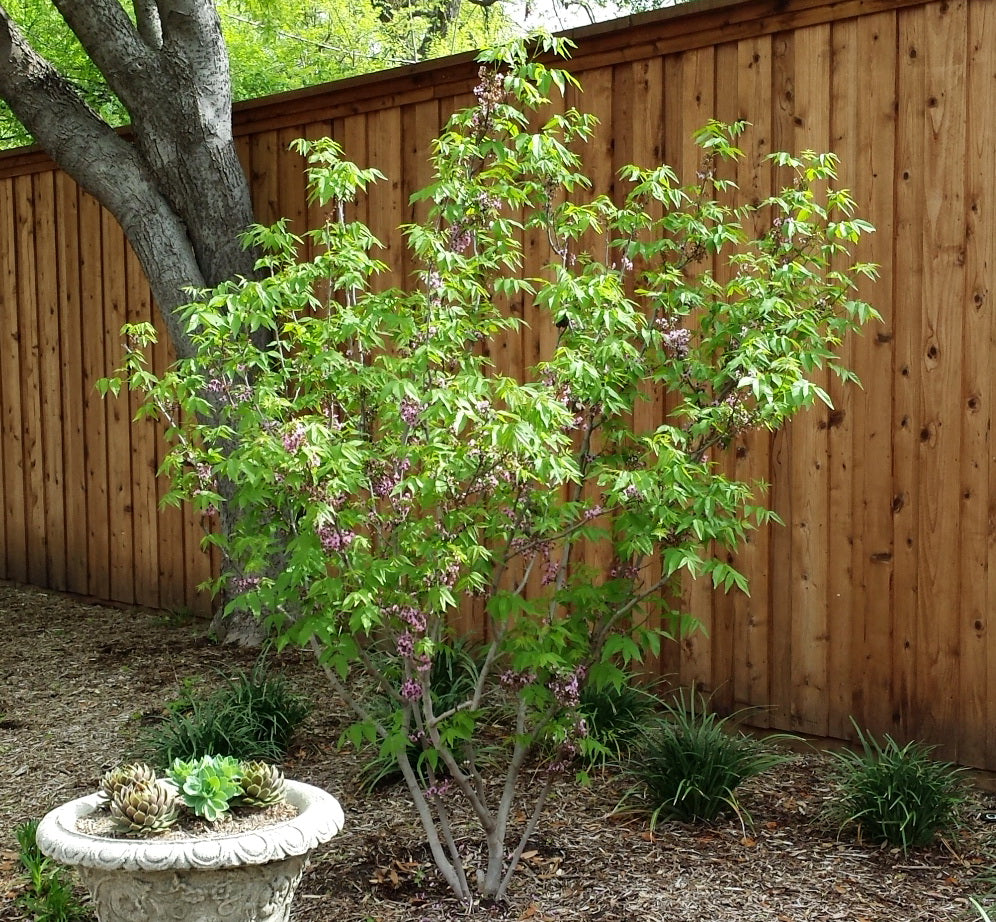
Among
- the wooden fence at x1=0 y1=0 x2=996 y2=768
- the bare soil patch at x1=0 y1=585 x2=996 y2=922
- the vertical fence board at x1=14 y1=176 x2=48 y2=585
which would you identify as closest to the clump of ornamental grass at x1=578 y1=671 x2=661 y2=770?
the bare soil patch at x1=0 y1=585 x2=996 y2=922

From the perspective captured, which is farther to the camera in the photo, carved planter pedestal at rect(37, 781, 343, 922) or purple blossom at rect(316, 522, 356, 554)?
purple blossom at rect(316, 522, 356, 554)

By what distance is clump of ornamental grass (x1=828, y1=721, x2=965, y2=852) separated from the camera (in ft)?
11.4

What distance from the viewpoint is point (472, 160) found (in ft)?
12.0

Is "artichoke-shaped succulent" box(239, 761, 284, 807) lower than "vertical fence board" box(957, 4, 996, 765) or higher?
lower

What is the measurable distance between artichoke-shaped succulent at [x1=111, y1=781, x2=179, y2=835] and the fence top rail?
2994mm

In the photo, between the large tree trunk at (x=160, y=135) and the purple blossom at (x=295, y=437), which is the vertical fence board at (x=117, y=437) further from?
the purple blossom at (x=295, y=437)

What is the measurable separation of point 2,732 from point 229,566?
1.15 meters

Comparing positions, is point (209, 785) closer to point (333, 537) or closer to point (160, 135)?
point (333, 537)

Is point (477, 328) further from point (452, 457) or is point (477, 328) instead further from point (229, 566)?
point (229, 566)

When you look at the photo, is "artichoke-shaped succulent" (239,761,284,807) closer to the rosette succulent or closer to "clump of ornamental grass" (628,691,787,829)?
the rosette succulent

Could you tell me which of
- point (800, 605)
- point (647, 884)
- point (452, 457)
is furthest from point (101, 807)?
point (800, 605)

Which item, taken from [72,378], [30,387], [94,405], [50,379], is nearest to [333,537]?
[94,405]

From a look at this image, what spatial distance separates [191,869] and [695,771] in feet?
5.59

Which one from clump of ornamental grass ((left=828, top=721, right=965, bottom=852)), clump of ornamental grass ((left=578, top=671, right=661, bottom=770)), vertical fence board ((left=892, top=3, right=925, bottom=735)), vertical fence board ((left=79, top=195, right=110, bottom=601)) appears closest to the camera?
clump of ornamental grass ((left=828, top=721, right=965, bottom=852))
